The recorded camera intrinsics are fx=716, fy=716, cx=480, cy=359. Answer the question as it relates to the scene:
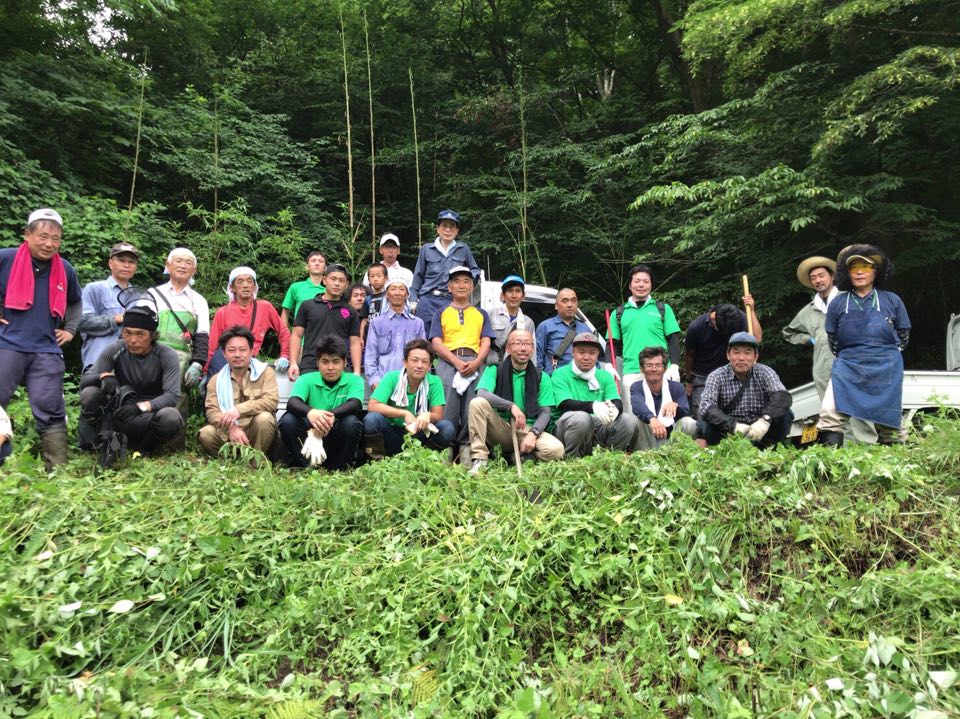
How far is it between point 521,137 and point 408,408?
9.28 m

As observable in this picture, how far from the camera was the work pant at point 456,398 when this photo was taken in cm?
612

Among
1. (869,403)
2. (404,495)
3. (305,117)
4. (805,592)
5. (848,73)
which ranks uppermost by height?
(305,117)

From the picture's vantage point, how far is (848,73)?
9047 millimetres

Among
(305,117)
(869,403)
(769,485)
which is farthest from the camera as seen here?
(305,117)

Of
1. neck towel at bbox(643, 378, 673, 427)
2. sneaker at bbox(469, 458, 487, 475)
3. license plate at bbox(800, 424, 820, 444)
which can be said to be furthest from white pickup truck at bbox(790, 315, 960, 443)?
sneaker at bbox(469, 458, 487, 475)

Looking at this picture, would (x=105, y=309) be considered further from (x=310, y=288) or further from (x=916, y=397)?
(x=916, y=397)

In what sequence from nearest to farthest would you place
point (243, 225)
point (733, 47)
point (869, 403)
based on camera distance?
point (869, 403) → point (733, 47) → point (243, 225)

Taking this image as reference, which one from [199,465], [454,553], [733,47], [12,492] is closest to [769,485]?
[454,553]

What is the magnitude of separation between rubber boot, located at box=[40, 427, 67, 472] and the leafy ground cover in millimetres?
888

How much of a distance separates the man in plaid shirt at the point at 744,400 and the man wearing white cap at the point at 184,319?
4357 millimetres

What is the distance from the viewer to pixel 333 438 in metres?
5.88

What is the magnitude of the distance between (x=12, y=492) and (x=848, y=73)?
9869mm

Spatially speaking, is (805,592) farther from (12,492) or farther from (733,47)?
(733,47)

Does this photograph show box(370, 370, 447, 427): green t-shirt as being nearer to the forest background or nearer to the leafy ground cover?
the leafy ground cover
